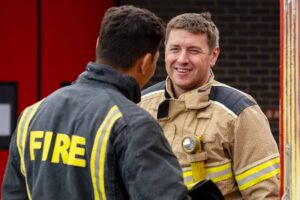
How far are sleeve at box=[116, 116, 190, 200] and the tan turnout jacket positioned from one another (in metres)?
1.07

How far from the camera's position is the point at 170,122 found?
13.3 ft

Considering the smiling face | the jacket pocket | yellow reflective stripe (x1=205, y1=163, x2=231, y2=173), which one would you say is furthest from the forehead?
yellow reflective stripe (x1=205, y1=163, x2=231, y2=173)

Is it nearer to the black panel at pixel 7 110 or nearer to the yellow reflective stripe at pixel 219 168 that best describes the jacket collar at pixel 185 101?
the yellow reflective stripe at pixel 219 168

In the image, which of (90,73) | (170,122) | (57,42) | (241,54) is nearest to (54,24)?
(57,42)

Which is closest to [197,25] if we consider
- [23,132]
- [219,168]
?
[219,168]

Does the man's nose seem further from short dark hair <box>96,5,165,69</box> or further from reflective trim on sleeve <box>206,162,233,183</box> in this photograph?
short dark hair <box>96,5,165,69</box>

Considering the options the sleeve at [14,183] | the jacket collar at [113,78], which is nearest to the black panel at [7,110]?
the sleeve at [14,183]

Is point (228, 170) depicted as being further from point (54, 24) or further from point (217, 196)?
point (54, 24)

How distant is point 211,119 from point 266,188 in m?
0.41

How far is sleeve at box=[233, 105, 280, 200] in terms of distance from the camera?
151 inches

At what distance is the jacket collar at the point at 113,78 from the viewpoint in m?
2.94

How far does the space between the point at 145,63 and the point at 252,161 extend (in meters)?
1.08

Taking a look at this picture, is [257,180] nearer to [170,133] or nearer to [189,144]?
[189,144]

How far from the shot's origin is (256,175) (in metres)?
3.85
